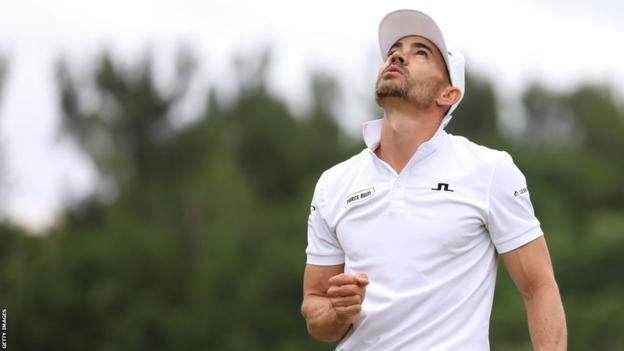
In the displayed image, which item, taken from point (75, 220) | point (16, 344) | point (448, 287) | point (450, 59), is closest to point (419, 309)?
point (448, 287)

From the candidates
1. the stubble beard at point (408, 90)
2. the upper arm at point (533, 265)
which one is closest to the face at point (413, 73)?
the stubble beard at point (408, 90)

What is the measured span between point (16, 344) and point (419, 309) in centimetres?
3780

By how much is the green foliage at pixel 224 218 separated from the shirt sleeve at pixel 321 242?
33544mm

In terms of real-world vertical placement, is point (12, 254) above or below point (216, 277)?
above

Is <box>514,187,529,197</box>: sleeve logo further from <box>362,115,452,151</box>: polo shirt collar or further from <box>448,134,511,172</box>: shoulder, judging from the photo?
<box>362,115,452,151</box>: polo shirt collar

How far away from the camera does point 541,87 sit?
58031 millimetres

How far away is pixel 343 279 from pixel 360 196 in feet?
1.45

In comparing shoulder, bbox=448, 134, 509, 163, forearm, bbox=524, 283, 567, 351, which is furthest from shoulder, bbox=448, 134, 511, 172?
forearm, bbox=524, 283, 567, 351

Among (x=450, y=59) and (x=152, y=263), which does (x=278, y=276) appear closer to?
(x=152, y=263)

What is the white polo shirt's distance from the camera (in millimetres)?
4801

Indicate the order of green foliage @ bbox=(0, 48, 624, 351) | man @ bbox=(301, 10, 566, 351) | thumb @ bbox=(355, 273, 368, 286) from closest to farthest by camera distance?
thumb @ bbox=(355, 273, 368, 286)
man @ bbox=(301, 10, 566, 351)
green foliage @ bbox=(0, 48, 624, 351)

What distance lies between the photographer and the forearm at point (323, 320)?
4980 millimetres

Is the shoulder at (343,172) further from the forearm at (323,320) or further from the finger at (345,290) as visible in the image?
the finger at (345,290)

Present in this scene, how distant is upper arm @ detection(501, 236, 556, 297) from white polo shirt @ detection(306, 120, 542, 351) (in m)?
0.03
